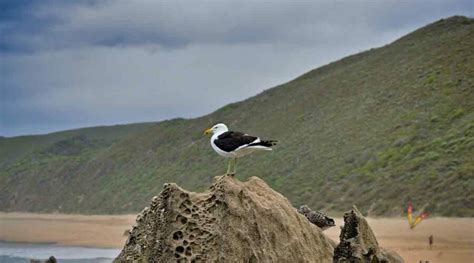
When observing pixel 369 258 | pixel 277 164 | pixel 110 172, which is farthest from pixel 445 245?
pixel 110 172

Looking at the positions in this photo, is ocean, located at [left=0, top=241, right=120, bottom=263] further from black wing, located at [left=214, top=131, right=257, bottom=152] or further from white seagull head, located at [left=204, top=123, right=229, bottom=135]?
black wing, located at [left=214, top=131, right=257, bottom=152]

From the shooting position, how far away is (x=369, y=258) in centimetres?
840

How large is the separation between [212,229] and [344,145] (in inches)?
1831

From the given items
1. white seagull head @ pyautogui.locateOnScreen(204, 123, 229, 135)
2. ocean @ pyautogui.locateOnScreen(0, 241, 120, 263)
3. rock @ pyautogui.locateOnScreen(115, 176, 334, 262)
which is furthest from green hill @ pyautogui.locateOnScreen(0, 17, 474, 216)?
rock @ pyautogui.locateOnScreen(115, 176, 334, 262)

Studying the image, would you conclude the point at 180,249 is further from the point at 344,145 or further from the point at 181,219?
the point at 344,145

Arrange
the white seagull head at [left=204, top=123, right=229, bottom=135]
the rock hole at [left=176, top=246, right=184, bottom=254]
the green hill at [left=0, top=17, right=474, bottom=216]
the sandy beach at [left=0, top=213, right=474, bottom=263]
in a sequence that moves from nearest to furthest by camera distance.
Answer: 1. the rock hole at [left=176, top=246, right=184, bottom=254]
2. the white seagull head at [left=204, top=123, right=229, bottom=135]
3. the sandy beach at [left=0, top=213, right=474, bottom=263]
4. the green hill at [left=0, top=17, right=474, bottom=216]

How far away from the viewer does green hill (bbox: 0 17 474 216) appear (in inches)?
1709

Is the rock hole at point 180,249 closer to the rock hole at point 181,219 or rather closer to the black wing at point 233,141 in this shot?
the rock hole at point 181,219

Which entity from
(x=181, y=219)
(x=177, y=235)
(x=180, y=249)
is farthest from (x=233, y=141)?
(x=180, y=249)

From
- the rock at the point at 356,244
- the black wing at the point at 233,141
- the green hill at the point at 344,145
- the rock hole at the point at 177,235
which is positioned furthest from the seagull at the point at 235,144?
the green hill at the point at 344,145

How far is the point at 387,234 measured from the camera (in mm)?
33875

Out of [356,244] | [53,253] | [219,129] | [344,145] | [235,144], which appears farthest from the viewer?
[344,145]

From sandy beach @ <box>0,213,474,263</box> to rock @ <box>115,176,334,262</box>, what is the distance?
15.8 meters

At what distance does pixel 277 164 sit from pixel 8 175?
64103mm
